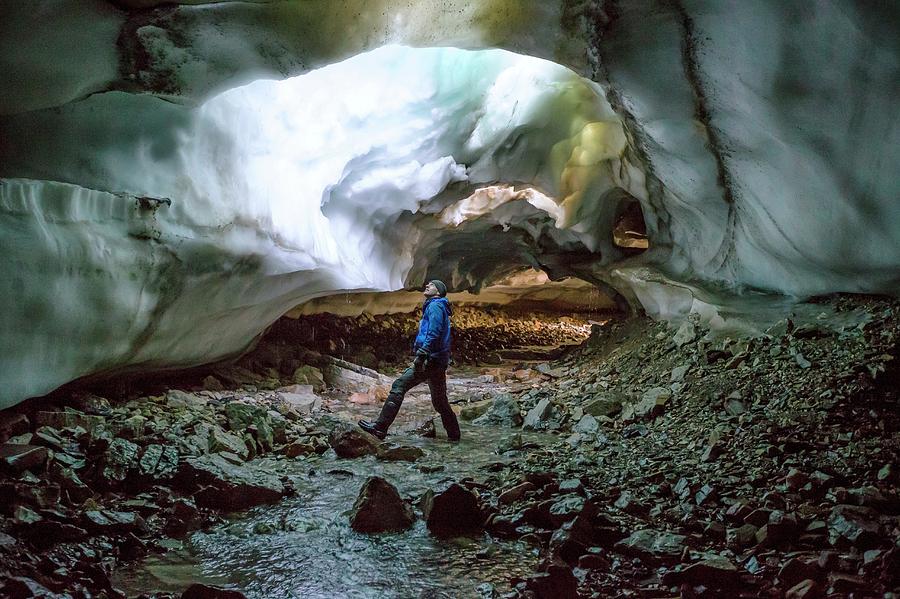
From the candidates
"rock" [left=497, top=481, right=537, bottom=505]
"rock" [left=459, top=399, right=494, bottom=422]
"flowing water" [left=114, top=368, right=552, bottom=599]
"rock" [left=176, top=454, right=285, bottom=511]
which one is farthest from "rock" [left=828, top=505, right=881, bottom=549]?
"rock" [left=459, top=399, right=494, bottom=422]

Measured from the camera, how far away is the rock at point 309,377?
773 cm

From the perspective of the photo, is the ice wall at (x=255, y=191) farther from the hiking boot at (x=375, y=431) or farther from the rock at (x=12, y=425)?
the hiking boot at (x=375, y=431)

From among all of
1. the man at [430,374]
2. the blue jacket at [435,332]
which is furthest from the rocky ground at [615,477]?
the blue jacket at [435,332]

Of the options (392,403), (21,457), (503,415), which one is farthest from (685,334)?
(21,457)

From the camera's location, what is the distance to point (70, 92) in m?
3.35

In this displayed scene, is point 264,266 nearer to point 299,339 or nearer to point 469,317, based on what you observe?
point 299,339

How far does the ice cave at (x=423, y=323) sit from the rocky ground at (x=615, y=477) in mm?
21

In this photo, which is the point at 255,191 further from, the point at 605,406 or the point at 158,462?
the point at 605,406

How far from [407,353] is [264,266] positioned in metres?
6.21

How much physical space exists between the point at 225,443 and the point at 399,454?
1368 millimetres

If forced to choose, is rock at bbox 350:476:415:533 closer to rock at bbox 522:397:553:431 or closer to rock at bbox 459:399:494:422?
rock at bbox 522:397:553:431

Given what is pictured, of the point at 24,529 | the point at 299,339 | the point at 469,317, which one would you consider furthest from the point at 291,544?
the point at 469,317

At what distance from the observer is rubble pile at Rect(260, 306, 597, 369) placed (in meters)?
10.4

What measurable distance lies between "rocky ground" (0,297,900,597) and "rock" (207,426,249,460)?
2 cm
